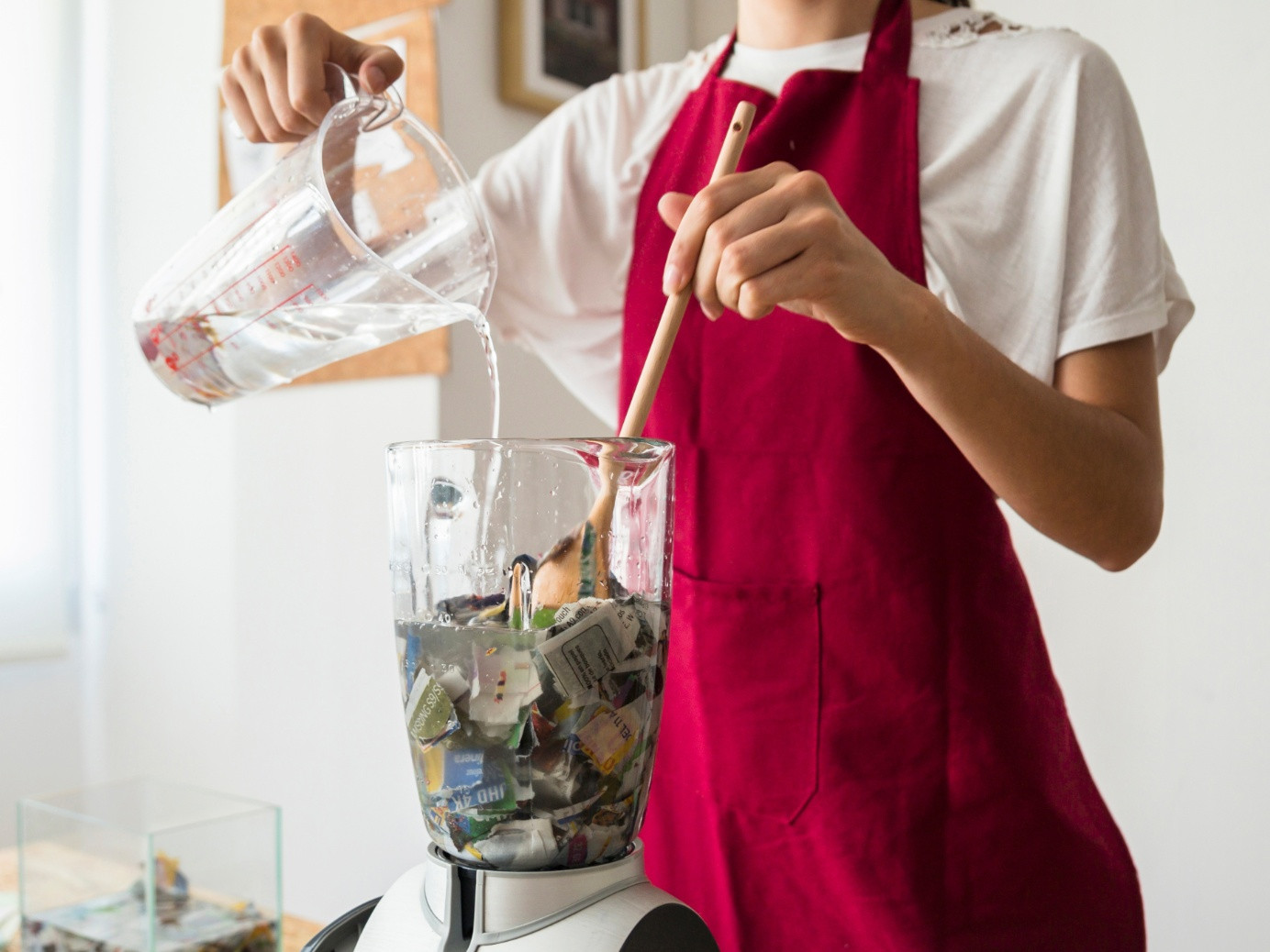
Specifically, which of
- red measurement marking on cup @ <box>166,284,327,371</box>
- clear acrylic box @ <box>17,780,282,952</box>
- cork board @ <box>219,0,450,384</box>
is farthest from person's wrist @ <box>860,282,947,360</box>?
cork board @ <box>219,0,450,384</box>

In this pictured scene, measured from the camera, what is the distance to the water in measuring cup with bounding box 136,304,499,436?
70 centimetres

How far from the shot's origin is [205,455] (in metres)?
2.12

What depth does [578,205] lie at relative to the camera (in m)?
0.99

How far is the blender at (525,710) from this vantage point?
1.50 ft

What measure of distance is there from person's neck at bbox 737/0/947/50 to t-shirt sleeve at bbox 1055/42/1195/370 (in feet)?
0.60

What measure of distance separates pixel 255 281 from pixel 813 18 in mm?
496

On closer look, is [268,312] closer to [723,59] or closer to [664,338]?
[664,338]

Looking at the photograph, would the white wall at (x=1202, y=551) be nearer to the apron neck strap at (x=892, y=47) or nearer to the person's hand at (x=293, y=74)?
the apron neck strap at (x=892, y=47)

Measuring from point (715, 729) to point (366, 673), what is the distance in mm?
1041

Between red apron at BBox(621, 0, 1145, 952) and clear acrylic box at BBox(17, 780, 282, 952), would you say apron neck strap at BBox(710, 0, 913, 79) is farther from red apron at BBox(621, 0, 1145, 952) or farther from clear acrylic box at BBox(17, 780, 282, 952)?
clear acrylic box at BBox(17, 780, 282, 952)

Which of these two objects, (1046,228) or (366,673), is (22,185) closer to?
(366,673)

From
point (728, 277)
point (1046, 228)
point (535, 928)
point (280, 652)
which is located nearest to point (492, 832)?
point (535, 928)

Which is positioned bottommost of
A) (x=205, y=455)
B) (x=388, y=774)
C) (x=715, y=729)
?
(x=388, y=774)

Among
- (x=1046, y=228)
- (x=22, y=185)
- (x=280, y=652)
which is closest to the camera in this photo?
(x=1046, y=228)
